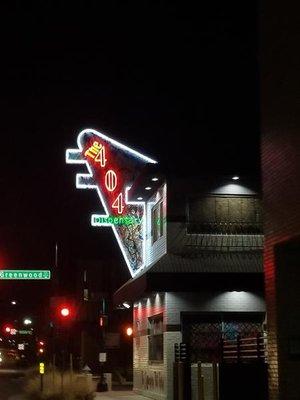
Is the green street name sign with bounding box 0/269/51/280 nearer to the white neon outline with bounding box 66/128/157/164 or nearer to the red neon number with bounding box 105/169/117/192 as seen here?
the white neon outline with bounding box 66/128/157/164

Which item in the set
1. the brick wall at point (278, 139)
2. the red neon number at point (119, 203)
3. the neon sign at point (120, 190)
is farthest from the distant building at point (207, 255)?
the brick wall at point (278, 139)

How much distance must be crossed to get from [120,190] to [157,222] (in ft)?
10.9

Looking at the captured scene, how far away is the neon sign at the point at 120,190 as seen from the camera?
26.1 metres

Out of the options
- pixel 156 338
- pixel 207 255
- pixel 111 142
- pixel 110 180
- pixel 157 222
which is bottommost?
pixel 156 338

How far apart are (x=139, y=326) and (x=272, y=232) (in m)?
14.5

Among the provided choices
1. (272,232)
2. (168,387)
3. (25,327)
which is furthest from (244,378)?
(25,327)

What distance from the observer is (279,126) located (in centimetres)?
1401

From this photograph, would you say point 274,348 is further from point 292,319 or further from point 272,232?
point 272,232

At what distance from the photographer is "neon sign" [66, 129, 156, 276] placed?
26109 mm

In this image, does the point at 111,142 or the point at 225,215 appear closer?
the point at 225,215

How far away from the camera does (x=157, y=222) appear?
24.0m

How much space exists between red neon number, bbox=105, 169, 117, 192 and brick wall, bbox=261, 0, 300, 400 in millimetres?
13007

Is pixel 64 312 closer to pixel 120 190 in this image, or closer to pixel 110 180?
pixel 120 190

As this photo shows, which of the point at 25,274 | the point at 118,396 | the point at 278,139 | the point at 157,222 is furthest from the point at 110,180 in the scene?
the point at 278,139
